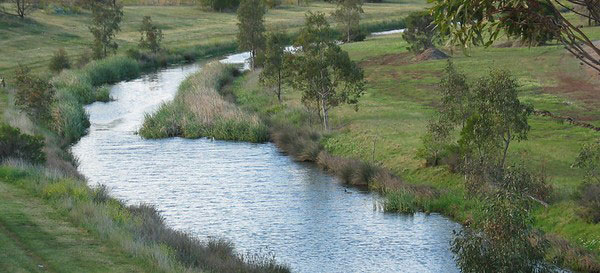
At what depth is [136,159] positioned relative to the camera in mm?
52531

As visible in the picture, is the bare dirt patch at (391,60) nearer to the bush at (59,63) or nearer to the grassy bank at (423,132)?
the grassy bank at (423,132)

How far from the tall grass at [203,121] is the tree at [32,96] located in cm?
638

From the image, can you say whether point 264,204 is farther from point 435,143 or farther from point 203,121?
point 203,121

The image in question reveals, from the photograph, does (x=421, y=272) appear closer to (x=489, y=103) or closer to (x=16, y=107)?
(x=489, y=103)

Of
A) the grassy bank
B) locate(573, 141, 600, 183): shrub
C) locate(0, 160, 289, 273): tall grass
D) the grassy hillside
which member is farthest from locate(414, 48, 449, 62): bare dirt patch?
locate(0, 160, 289, 273): tall grass

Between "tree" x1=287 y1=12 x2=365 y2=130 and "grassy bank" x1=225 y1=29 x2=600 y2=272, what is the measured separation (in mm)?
1898

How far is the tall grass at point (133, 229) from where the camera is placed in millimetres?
25828

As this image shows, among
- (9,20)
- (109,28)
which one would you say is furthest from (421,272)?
(9,20)

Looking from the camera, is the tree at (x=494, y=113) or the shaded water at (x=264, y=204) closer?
the shaded water at (x=264, y=204)

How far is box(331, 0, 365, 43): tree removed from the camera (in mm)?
120500

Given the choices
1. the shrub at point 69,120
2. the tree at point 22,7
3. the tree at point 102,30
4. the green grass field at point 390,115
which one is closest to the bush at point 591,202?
the green grass field at point 390,115

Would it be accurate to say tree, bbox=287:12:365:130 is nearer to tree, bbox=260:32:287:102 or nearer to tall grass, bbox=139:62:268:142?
tall grass, bbox=139:62:268:142

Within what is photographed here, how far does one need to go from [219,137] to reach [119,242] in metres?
33.7

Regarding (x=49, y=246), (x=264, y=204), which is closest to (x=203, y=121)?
(x=264, y=204)
